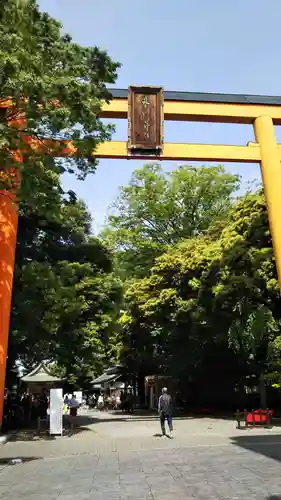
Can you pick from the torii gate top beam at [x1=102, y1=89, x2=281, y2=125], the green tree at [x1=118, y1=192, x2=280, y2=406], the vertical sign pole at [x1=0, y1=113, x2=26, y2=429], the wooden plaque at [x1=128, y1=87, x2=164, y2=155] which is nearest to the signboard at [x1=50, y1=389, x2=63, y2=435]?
the vertical sign pole at [x1=0, y1=113, x2=26, y2=429]

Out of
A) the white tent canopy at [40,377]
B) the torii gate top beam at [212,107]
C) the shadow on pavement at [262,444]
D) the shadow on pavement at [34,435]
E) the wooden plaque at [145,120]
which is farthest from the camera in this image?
the white tent canopy at [40,377]

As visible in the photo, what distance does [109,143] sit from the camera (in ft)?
40.7

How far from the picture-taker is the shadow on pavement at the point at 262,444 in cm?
988

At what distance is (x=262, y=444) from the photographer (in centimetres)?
1154

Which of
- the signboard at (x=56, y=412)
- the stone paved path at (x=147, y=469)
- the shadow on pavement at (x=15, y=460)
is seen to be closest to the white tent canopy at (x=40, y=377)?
the signboard at (x=56, y=412)

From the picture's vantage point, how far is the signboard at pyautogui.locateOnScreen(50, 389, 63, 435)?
15461 mm

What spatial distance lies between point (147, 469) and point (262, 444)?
13.9 ft

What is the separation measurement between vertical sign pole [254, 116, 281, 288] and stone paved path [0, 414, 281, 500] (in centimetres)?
493

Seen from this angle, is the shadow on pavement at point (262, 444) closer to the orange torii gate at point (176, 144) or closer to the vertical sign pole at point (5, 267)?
the orange torii gate at point (176, 144)

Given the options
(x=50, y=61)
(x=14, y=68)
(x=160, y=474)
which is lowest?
(x=160, y=474)

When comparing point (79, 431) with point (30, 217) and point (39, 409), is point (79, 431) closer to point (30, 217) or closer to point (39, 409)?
point (39, 409)

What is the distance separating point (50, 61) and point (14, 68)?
1.72 meters

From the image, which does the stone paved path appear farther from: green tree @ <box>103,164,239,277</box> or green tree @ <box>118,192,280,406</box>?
green tree @ <box>103,164,239,277</box>

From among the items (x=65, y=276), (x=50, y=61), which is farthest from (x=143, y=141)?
(x=65, y=276)
